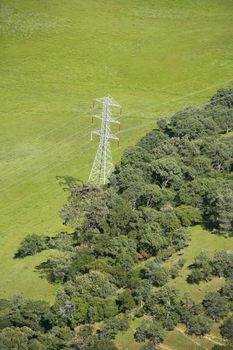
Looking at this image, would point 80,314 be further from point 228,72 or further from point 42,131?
point 228,72

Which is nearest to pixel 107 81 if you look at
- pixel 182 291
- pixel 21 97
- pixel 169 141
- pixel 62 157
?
pixel 21 97

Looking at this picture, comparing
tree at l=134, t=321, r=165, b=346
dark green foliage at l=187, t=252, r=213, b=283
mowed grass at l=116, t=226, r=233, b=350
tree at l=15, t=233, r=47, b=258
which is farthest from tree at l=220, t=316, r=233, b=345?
tree at l=15, t=233, r=47, b=258

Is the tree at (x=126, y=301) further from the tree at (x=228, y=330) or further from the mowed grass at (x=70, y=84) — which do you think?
the mowed grass at (x=70, y=84)

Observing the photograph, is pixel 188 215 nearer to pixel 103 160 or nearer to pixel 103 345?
pixel 103 160

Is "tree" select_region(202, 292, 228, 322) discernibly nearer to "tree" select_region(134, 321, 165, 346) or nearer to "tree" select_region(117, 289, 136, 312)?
"tree" select_region(134, 321, 165, 346)

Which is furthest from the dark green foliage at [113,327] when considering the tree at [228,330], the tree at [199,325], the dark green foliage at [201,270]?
the dark green foliage at [201,270]
